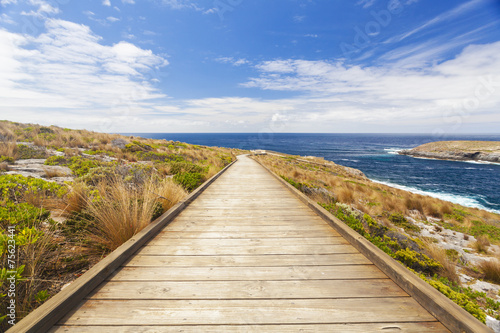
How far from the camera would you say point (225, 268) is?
2.44 meters

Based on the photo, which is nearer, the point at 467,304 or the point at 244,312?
the point at 244,312

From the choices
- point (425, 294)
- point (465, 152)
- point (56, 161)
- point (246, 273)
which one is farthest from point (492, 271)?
point (465, 152)

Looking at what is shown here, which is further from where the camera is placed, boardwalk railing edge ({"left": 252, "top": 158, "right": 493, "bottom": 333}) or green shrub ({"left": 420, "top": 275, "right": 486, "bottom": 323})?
green shrub ({"left": 420, "top": 275, "right": 486, "bottom": 323})

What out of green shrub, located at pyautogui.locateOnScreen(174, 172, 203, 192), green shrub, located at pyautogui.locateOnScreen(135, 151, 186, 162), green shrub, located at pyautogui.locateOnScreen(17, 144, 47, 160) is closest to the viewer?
green shrub, located at pyautogui.locateOnScreen(174, 172, 203, 192)

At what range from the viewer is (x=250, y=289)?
6.81ft

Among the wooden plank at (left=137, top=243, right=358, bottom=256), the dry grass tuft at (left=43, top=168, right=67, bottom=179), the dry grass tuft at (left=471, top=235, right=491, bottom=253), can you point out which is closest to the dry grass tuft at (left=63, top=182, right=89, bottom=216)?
the wooden plank at (left=137, top=243, right=358, bottom=256)

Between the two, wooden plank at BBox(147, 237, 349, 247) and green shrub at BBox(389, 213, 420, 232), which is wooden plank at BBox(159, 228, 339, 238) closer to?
wooden plank at BBox(147, 237, 349, 247)

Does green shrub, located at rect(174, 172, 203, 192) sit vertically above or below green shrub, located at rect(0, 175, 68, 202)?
below

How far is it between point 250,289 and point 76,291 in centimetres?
164

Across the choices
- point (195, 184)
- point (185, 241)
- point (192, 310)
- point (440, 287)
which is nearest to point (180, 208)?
point (185, 241)

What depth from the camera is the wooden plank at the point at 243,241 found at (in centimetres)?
306

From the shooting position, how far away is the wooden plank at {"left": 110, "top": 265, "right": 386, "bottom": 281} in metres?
2.25

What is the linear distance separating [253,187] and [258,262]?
4.83 meters

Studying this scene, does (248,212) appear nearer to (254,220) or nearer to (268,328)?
(254,220)
